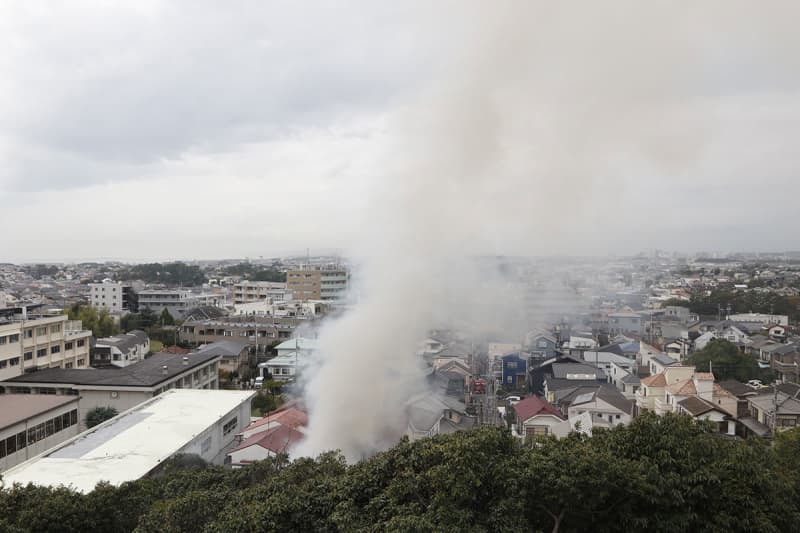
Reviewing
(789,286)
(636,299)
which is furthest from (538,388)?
(789,286)

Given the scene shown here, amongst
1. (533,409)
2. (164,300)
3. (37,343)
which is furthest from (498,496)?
(164,300)

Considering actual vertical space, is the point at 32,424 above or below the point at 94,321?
below

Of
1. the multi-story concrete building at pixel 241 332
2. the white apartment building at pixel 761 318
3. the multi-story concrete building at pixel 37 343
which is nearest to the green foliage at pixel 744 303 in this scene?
the white apartment building at pixel 761 318

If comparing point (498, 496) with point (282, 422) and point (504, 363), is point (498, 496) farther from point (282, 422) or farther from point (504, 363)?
point (504, 363)

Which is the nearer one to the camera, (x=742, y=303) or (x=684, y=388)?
(x=684, y=388)

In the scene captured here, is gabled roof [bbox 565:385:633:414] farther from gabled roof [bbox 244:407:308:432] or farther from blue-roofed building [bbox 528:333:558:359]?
gabled roof [bbox 244:407:308:432]

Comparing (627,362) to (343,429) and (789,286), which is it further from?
(789,286)

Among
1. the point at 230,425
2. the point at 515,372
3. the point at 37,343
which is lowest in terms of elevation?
the point at 515,372

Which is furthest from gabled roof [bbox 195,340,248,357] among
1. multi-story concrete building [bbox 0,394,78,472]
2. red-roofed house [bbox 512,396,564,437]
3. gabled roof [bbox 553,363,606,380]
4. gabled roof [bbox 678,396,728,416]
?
gabled roof [bbox 678,396,728,416]
